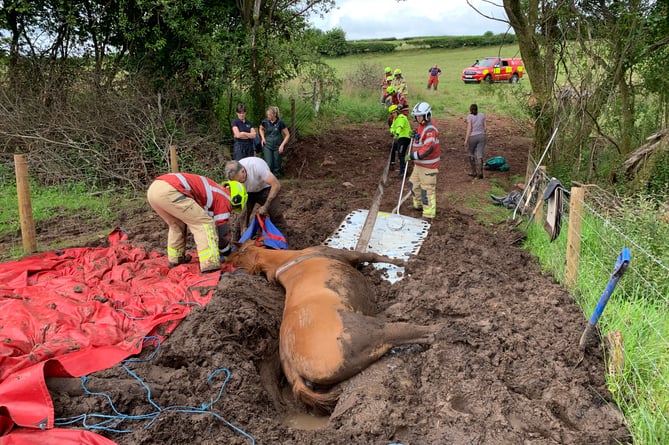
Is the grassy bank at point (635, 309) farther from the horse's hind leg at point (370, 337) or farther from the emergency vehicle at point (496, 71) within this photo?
the emergency vehicle at point (496, 71)

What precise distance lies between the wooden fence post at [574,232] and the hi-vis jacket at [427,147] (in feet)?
9.40

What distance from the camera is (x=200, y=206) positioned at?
544cm

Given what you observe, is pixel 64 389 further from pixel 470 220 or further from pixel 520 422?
pixel 470 220

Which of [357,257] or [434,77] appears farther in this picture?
[434,77]

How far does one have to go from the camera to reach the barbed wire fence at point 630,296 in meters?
3.06

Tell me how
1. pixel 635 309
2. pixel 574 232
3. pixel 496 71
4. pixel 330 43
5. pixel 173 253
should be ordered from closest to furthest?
pixel 635 309, pixel 574 232, pixel 173 253, pixel 330 43, pixel 496 71

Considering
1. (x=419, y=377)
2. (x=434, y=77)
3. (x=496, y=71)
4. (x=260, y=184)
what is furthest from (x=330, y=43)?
(x=496, y=71)

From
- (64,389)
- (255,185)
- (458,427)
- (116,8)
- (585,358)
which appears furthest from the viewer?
(116,8)

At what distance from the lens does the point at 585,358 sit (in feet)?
11.9

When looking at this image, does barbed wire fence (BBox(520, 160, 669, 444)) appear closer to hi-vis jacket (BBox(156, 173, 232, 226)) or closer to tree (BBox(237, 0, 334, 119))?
hi-vis jacket (BBox(156, 173, 232, 226))

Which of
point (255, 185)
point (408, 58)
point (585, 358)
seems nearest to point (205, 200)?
point (255, 185)

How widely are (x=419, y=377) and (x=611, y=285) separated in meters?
1.47

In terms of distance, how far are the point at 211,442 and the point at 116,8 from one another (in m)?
10.1

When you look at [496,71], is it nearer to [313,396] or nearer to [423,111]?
[423,111]
